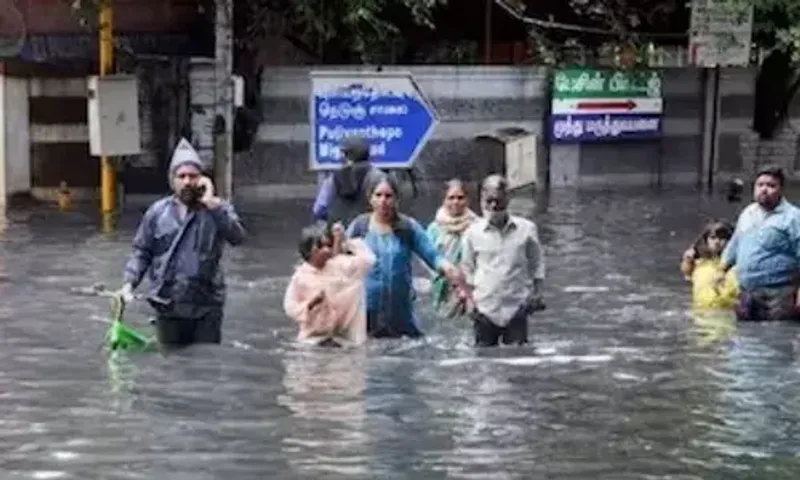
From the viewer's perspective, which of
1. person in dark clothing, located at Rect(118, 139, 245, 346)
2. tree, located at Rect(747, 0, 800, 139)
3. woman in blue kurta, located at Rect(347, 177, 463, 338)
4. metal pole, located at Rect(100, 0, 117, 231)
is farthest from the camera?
tree, located at Rect(747, 0, 800, 139)

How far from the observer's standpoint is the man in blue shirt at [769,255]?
13.2 m

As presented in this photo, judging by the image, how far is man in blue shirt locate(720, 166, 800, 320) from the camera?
1323 centimetres

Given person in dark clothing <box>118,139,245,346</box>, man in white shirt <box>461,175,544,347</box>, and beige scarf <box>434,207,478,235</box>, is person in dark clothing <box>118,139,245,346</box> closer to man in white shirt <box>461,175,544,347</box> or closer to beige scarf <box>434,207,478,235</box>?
man in white shirt <box>461,175,544,347</box>

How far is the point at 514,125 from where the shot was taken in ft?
80.9

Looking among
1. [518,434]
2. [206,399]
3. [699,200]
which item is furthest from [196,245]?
[699,200]

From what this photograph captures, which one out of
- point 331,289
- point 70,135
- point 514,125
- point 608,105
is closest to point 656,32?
point 608,105

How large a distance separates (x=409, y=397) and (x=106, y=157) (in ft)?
36.3

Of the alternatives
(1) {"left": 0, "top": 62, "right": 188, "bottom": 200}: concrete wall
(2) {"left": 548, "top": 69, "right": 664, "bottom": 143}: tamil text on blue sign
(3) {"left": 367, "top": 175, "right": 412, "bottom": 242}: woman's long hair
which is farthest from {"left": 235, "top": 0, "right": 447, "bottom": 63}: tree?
(3) {"left": 367, "top": 175, "right": 412, "bottom": 242}: woman's long hair

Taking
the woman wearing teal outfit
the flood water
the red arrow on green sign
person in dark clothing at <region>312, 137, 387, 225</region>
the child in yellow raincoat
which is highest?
the red arrow on green sign

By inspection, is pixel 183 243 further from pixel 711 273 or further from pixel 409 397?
pixel 711 273

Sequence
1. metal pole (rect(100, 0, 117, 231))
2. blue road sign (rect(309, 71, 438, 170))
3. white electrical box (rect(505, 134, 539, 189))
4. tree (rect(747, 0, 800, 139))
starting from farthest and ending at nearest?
tree (rect(747, 0, 800, 139)) < white electrical box (rect(505, 134, 539, 189)) < blue road sign (rect(309, 71, 438, 170)) < metal pole (rect(100, 0, 117, 231))

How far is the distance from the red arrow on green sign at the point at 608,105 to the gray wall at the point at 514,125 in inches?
21.0

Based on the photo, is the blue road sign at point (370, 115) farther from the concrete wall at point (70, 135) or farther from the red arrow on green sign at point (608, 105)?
the red arrow on green sign at point (608, 105)

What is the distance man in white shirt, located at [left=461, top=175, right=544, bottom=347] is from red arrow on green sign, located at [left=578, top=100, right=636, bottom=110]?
13505 mm
